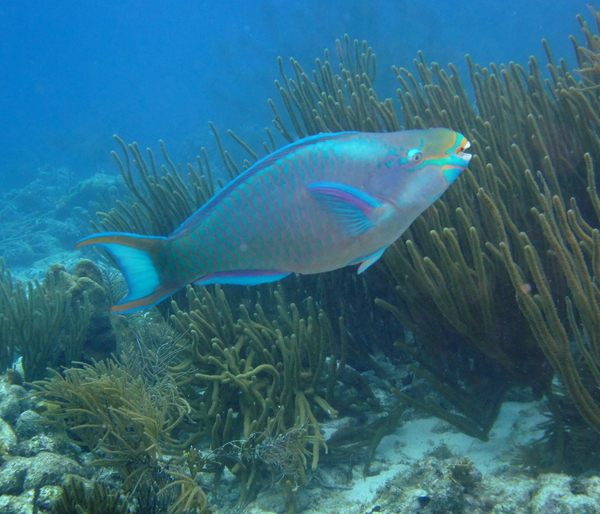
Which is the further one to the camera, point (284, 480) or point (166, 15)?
point (166, 15)

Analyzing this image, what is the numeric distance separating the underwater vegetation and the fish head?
27cm

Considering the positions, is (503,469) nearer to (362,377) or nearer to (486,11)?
(362,377)

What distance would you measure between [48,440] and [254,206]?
2.14 metres

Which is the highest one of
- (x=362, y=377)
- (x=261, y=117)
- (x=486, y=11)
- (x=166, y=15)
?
(x=166, y=15)

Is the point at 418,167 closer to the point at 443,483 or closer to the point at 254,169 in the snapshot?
the point at 254,169

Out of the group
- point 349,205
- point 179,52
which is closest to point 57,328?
point 349,205

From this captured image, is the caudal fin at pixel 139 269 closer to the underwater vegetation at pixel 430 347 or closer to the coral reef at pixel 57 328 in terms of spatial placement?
the underwater vegetation at pixel 430 347

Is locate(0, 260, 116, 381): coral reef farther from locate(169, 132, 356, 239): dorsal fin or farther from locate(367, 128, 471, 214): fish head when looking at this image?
locate(367, 128, 471, 214): fish head

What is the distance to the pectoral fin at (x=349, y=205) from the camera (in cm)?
156

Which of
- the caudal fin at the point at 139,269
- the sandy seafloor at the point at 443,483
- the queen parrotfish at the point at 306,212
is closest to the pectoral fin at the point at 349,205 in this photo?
the queen parrotfish at the point at 306,212

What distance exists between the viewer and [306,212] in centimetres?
166

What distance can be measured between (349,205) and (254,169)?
49 centimetres

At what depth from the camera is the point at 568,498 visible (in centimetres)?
150

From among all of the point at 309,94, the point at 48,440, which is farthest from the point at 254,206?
the point at 309,94
